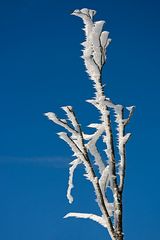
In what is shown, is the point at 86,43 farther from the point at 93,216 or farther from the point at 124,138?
the point at 93,216

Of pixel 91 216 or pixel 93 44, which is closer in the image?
pixel 91 216

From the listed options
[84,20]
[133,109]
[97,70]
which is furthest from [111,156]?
[84,20]

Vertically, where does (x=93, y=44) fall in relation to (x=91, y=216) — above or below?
above

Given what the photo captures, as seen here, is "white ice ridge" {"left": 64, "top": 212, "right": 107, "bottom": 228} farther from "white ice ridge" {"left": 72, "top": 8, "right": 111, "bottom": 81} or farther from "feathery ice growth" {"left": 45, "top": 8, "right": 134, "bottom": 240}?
"white ice ridge" {"left": 72, "top": 8, "right": 111, "bottom": 81}

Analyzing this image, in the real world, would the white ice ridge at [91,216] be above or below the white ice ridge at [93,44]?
below

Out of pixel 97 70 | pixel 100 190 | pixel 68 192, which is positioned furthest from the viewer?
pixel 68 192

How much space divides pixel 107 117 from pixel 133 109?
14.7 inches

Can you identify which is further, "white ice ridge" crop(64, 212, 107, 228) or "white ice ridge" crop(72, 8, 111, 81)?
"white ice ridge" crop(72, 8, 111, 81)

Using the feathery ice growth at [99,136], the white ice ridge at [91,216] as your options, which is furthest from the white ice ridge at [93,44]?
the white ice ridge at [91,216]

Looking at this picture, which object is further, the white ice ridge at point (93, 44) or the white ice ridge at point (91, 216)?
the white ice ridge at point (93, 44)

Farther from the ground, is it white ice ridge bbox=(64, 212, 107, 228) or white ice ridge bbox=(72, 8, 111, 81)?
white ice ridge bbox=(72, 8, 111, 81)

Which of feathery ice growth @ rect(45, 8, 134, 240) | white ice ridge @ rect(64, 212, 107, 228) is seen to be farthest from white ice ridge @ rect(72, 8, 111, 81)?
white ice ridge @ rect(64, 212, 107, 228)

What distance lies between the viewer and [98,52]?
10.8 feet

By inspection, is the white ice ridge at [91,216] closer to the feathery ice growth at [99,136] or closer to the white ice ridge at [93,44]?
the feathery ice growth at [99,136]
